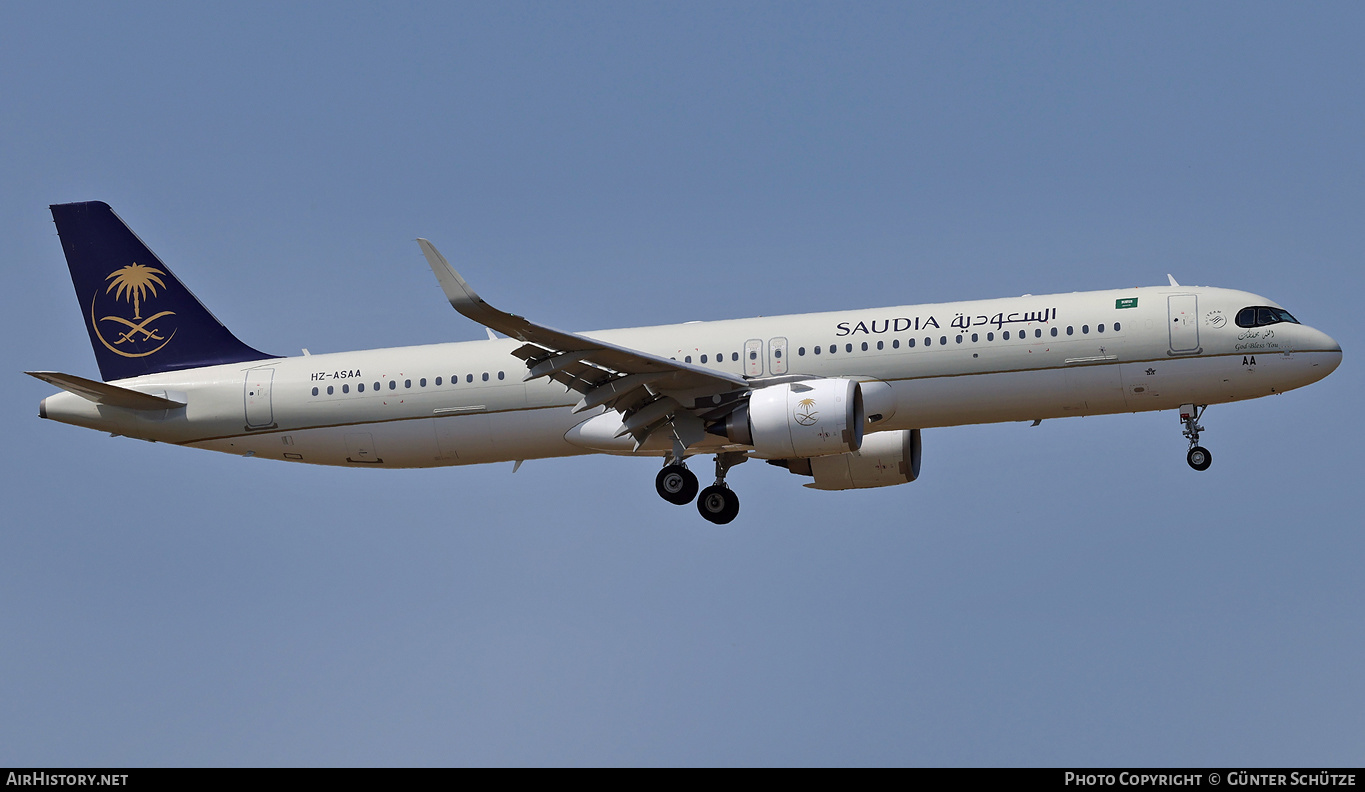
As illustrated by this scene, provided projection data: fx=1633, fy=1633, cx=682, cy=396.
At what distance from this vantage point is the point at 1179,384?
119 ft

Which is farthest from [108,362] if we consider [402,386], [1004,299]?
[1004,299]

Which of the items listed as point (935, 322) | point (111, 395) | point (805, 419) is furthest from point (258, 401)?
point (935, 322)

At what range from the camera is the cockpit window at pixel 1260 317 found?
119 ft

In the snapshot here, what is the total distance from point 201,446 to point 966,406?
19.1 meters

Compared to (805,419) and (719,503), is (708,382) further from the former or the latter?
(719,503)

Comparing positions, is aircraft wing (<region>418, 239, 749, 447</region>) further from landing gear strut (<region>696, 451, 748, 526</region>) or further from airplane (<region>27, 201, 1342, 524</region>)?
landing gear strut (<region>696, 451, 748, 526</region>)

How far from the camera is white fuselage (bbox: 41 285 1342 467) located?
36281mm

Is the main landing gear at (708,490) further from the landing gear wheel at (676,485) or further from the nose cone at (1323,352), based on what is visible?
the nose cone at (1323,352)

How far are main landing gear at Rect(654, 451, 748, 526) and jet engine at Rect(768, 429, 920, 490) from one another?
2130 mm

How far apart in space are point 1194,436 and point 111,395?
26004 millimetres

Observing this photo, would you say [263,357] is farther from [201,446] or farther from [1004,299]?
[1004,299]

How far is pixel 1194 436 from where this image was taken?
37.4 metres

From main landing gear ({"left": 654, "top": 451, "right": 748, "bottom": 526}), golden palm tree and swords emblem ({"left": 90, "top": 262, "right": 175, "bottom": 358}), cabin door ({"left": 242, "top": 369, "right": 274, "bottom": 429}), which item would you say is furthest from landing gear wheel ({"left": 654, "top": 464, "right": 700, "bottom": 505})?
golden palm tree and swords emblem ({"left": 90, "top": 262, "right": 175, "bottom": 358})
